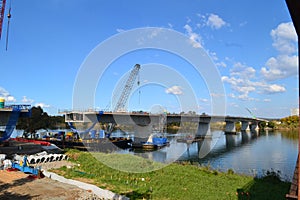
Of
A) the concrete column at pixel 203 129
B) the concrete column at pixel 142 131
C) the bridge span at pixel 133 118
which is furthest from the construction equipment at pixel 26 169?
the concrete column at pixel 203 129

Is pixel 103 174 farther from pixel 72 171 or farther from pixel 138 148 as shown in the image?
pixel 138 148

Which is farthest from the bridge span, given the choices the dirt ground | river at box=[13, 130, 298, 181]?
the dirt ground

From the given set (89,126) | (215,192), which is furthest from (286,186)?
(89,126)

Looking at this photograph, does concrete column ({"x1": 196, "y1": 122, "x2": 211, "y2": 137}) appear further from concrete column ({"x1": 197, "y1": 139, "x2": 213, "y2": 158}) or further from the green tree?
the green tree

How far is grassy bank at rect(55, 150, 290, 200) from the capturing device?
1303cm

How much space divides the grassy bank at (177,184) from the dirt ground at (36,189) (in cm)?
157

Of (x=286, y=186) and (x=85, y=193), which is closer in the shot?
(x=85, y=193)

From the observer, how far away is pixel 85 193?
12.6 m

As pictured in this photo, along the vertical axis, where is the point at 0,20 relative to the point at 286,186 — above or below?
above

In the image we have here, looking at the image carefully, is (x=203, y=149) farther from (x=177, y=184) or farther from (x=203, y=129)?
(x=177, y=184)

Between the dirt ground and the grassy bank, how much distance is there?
157 centimetres

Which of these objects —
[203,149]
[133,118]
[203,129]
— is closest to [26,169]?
[133,118]

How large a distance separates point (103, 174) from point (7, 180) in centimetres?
573

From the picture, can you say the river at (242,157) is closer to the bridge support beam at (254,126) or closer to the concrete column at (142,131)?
the concrete column at (142,131)
